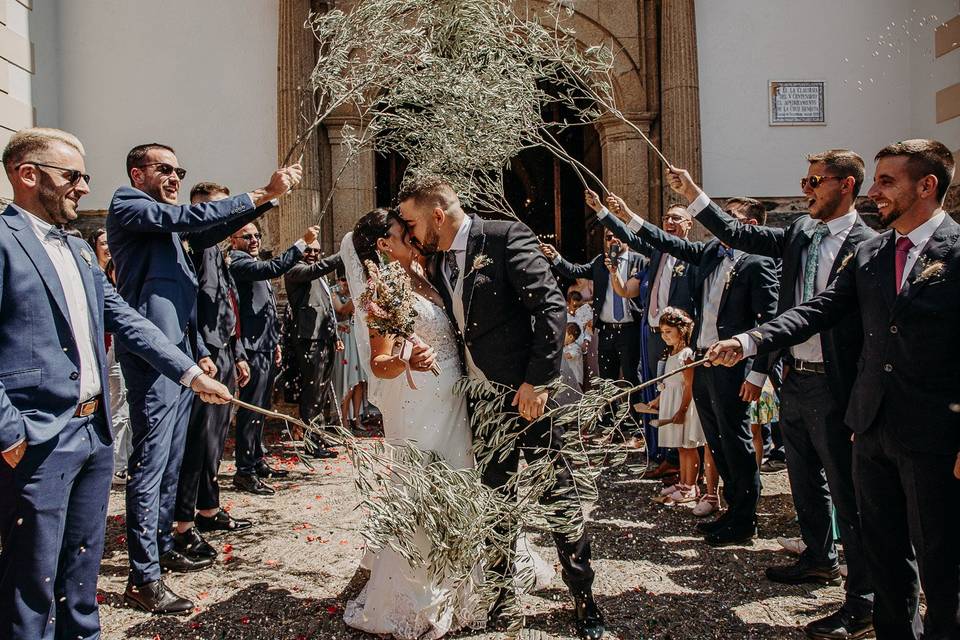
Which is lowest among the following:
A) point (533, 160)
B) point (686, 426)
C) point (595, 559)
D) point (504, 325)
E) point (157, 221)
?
point (595, 559)

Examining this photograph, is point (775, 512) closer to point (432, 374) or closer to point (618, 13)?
point (432, 374)

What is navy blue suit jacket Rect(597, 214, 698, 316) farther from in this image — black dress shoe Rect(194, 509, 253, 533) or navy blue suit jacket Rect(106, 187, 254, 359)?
black dress shoe Rect(194, 509, 253, 533)

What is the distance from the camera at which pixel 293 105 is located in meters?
9.73

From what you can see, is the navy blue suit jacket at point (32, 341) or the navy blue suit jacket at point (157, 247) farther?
the navy blue suit jacket at point (157, 247)

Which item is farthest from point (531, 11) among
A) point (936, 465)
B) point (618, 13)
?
point (936, 465)

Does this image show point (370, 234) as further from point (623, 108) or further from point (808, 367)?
point (623, 108)

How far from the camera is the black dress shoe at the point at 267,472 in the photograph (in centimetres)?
697

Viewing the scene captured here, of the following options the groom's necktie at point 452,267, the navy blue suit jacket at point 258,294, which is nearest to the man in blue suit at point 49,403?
the groom's necktie at point 452,267

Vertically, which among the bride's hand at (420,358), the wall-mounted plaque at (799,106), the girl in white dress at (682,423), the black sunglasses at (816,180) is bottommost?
the girl in white dress at (682,423)

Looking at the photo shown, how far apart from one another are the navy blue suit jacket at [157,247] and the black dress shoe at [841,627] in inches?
153

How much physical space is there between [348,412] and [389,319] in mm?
6201

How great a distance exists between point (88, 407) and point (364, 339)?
1.89m

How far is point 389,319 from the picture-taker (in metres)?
3.27

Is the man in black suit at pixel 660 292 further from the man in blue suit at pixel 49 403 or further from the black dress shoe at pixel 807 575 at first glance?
the man in blue suit at pixel 49 403
